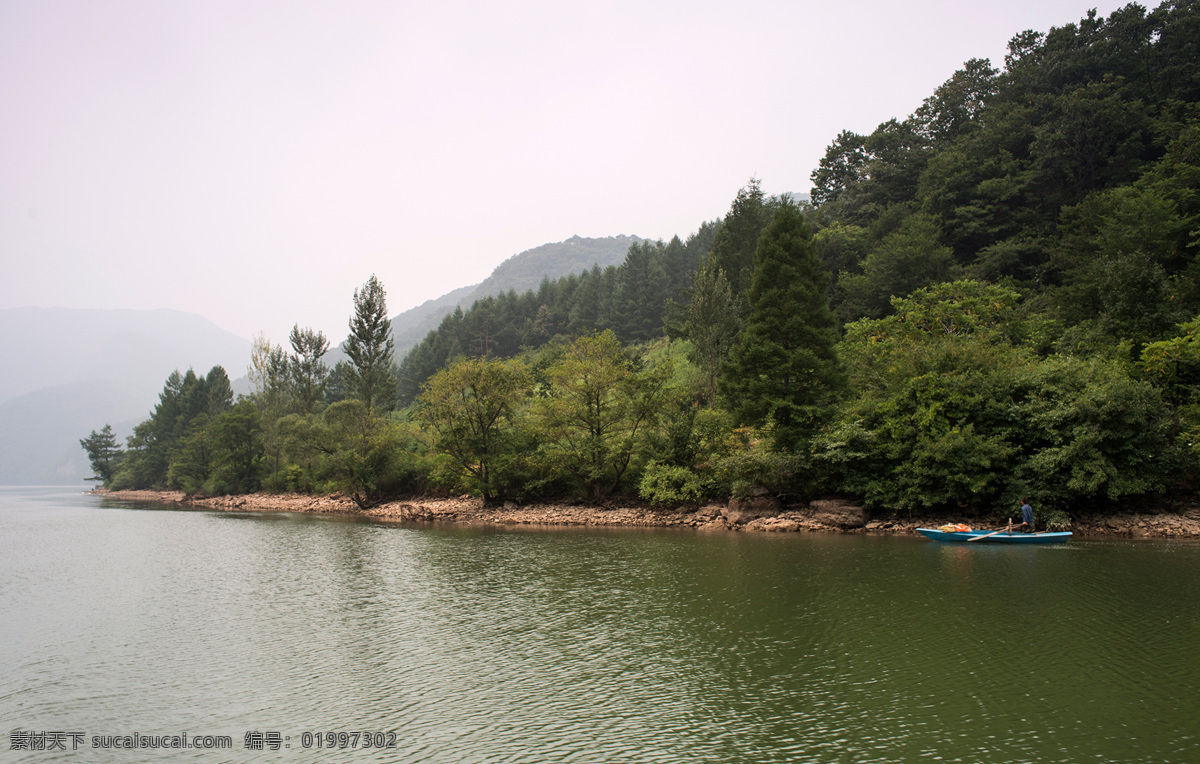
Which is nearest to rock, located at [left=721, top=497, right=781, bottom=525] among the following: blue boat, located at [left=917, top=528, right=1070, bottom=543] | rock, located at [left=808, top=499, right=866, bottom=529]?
rock, located at [left=808, top=499, right=866, bottom=529]

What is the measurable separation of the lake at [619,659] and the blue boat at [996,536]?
164cm

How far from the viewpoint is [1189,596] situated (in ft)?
51.3

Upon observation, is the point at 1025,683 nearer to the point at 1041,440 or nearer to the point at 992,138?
the point at 1041,440

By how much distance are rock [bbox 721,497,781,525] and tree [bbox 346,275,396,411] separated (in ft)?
116

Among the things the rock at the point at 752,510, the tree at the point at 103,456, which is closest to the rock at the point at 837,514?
the rock at the point at 752,510

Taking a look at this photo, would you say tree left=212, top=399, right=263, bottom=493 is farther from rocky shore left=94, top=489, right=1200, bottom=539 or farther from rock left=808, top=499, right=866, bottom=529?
rock left=808, top=499, right=866, bottom=529

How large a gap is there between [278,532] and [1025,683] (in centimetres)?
3535

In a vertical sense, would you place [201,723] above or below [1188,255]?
below

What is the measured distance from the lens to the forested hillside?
28.1 meters

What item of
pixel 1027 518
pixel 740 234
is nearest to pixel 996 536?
pixel 1027 518

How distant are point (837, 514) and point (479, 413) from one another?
2316 centimetres

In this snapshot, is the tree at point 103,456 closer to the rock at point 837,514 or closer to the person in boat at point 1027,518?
the rock at point 837,514

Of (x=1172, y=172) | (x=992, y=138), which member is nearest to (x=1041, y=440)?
(x=1172, y=172)

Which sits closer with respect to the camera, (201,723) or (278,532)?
(201,723)
